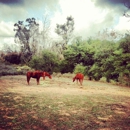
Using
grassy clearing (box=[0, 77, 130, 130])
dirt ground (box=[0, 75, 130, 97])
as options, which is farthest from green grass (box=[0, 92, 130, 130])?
dirt ground (box=[0, 75, 130, 97])

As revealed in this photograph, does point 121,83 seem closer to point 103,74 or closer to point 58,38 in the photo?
point 103,74

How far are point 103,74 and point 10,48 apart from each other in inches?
1765

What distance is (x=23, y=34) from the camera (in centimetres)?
5378

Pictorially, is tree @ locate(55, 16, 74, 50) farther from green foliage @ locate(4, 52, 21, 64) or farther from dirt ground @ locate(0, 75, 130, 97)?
dirt ground @ locate(0, 75, 130, 97)

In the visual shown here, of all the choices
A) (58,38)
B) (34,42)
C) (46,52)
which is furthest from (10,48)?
(46,52)

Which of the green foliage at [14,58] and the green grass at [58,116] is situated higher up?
the green foliage at [14,58]

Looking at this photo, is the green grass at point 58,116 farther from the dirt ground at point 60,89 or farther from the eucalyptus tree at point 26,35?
the eucalyptus tree at point 26,35

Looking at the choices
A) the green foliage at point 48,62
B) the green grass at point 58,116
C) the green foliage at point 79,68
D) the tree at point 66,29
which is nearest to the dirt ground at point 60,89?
the green grass at point 58,116

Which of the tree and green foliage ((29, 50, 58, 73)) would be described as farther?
the tree

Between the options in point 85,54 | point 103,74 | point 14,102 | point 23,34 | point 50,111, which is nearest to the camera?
point 50,111

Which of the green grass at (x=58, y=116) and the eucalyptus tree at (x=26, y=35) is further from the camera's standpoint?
the eucalyptus tree at (x=26, y=35)

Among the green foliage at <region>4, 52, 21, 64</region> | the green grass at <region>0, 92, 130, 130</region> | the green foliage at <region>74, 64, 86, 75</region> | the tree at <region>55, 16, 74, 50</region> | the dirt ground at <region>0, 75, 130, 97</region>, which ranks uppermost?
the tree at <region>55, 16, 74, 50</region>

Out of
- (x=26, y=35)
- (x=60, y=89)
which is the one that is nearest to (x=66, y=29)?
(x=26, y=35)

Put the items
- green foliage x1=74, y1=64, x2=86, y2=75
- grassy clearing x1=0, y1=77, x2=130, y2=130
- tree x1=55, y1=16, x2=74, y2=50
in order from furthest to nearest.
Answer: tree x1=55, y1=16, x2=74, y2=50 < green foliage x1=74, y1=64, x2=86, y2=75 < grassy clearing x1=0, y1=77, x2=130, y2=130
